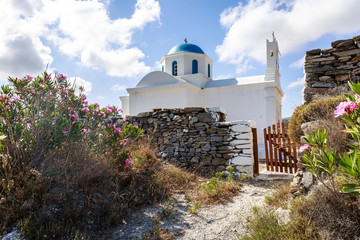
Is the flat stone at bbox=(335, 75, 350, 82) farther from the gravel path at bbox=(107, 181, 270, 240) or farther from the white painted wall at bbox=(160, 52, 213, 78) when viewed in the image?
the white painted wall at bbox=(160, 52, 213, 78)

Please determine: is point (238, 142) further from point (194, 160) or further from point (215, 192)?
point (215, 192)

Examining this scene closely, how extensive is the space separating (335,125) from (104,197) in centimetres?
393

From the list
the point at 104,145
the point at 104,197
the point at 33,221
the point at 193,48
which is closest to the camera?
the point at 33,221

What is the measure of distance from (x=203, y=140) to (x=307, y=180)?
3202 mm

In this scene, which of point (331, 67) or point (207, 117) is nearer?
point (331, 67)

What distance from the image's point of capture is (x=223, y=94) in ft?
42.4

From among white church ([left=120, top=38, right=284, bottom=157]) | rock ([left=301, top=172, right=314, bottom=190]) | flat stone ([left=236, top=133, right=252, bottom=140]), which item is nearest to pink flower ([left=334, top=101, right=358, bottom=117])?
rock ([left=301, top=172, right=314, bottom=190])

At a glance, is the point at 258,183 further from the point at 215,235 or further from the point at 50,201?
the point at 50,201

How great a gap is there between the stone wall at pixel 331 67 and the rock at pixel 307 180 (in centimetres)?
338

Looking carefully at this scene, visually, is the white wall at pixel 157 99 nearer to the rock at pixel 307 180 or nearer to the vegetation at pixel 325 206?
the rock at pixel 307 180

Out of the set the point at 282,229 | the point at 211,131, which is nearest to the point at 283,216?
the point at 282,229

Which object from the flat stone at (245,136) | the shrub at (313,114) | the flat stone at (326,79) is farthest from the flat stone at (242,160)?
the flat stone at (326,79)

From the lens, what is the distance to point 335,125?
3646 mm

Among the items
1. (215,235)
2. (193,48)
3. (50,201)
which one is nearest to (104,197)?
(50,201)
